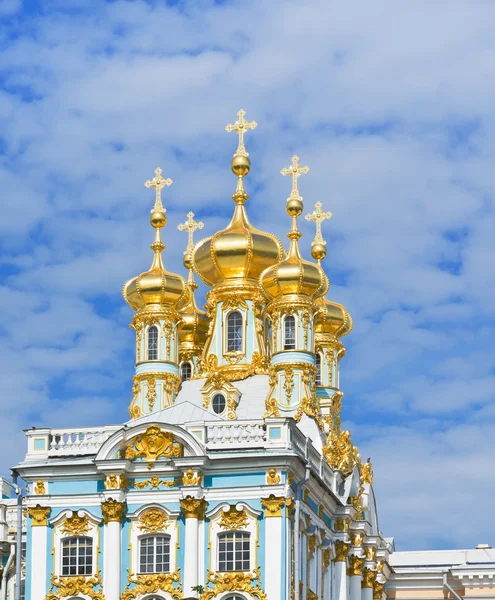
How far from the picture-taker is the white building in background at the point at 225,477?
144ft

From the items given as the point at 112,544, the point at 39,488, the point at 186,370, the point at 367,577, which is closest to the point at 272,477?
the point at 112,544

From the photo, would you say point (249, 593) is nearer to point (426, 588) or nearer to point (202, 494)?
point (202, 494)

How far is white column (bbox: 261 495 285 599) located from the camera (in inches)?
1699

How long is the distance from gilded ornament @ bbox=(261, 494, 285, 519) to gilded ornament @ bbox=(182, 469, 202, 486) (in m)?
1.94

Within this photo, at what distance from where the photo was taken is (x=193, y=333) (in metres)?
60.1

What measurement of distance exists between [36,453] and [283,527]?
304 inches

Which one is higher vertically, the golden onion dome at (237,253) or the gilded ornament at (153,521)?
the golden onion dome at (237,253)

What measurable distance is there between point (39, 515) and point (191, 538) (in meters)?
4.65

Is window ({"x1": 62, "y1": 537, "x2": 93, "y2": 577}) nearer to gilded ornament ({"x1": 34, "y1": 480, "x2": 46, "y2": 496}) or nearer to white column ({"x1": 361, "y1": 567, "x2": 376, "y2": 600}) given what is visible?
gilded ornament ({"x1": 34, "y1": 480, "x2": 46, "y2": 496})

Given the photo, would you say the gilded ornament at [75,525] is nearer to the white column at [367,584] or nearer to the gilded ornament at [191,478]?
the gilded ornament at [191,478]

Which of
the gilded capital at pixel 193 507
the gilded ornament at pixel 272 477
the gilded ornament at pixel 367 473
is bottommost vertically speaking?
the gilded capital at pixel 193 507

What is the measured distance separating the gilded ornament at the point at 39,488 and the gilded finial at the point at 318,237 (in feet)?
62.1

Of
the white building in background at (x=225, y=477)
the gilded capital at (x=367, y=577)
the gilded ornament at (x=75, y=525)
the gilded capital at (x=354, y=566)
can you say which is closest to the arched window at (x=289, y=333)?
the white building in background at (x=225, y=477)

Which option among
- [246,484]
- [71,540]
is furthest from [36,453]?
[246,484]
